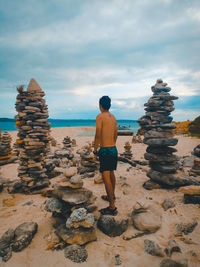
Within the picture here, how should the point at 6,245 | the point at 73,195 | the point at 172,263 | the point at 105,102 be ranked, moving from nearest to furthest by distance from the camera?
the point at 172,263 < the point at 6,245 < the point at 73,195 < the point at 105,102

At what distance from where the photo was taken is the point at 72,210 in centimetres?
444

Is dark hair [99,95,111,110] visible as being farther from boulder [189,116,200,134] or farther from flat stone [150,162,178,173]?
boulder [189,116,200,134]

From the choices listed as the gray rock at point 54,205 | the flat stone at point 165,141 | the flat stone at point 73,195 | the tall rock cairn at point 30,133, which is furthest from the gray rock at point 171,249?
the tall rock cairn at point 30,133

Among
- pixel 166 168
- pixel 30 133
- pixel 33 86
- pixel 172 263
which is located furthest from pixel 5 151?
pixel 172 263

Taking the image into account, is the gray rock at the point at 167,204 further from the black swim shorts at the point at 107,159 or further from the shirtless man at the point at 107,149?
the black swim shorts at the point at 107,159

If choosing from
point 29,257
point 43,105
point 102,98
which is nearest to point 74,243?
point 29,257

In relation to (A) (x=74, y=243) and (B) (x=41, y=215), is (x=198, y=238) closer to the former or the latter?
(A) (x=74, y=243)

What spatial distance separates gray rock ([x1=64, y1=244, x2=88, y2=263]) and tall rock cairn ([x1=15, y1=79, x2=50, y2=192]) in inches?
164

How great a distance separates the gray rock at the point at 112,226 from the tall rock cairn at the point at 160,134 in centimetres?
299

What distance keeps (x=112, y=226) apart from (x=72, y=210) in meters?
1.13

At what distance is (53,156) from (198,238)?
35.8 ft

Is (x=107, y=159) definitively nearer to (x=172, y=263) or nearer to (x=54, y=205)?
(x=54, y=205)

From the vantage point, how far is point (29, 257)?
11.6ft

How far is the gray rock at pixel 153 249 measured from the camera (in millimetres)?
3553
